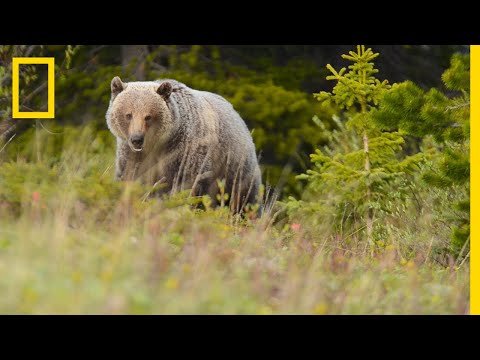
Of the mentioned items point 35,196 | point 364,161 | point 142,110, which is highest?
point 142,110

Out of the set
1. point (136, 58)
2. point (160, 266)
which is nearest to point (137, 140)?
point (160, 266)

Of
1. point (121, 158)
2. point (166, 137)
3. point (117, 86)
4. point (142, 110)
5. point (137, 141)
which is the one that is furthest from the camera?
point (121, 158)

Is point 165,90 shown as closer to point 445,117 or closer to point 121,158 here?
point 121,158

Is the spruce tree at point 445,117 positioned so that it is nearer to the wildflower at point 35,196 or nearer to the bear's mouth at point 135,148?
the bear's mouth at point 135,148

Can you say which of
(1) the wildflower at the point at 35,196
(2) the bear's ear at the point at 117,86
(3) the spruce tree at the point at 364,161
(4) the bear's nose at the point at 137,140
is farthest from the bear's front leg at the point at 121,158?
(1) the wildflower at the point at 35,196

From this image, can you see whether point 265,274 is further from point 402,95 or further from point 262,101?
point 262,101

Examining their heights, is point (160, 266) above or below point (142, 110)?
below

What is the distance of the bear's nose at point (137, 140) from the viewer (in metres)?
9.23

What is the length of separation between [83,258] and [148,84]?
15.8ft

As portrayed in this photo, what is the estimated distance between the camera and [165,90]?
9.78 m

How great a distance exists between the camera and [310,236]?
A: 29.0ft

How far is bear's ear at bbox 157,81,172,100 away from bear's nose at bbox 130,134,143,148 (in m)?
0.74

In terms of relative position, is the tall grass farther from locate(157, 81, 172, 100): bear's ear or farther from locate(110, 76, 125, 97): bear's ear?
locate(157, 81, 172, 100): bear's ear

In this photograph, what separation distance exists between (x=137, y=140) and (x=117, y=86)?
845 mm
